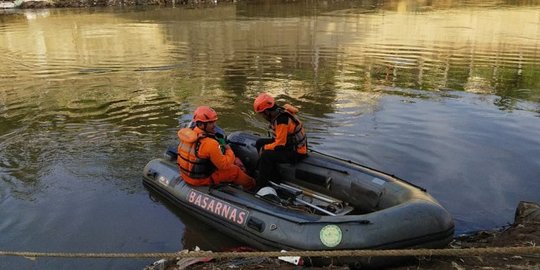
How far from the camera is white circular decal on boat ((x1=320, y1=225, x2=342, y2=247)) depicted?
5.20m

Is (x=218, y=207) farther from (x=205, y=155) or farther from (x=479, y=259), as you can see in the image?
(x=479, y=259)

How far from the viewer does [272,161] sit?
710cm

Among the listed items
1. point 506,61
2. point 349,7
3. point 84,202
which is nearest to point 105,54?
point 84,202

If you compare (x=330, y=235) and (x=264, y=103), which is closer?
(x=330, y=235)

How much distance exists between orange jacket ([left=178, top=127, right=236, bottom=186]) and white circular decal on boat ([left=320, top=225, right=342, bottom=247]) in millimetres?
1989

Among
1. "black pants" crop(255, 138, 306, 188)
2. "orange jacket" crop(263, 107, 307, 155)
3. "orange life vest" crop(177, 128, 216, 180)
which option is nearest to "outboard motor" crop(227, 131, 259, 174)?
"black pants" crop(255, 138, 306, 188)

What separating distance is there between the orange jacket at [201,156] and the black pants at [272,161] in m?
0.47

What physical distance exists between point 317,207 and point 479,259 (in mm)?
2086

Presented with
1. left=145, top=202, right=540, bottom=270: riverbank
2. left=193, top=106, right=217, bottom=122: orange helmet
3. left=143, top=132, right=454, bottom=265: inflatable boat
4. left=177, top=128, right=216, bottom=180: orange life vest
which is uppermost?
left=193, top=106, right=217, bottom=122: orange helmet

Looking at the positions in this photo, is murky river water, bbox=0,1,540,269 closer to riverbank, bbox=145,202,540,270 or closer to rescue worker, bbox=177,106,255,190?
riverbank, bbox=145,202,540,270

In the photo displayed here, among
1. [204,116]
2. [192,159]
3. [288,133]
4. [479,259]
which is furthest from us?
[288,133]

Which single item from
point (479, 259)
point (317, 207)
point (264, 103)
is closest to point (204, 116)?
point (264, 103)

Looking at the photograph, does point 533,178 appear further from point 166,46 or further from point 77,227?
point 166,46

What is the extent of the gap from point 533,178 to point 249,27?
21799mm
